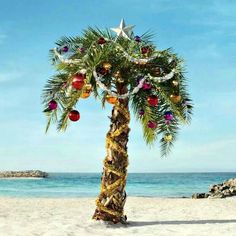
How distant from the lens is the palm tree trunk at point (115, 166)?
12.8 m

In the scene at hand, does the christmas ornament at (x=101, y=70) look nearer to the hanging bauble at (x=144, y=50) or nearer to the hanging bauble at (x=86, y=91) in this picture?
the hanging bauble at (x=86, y=91)

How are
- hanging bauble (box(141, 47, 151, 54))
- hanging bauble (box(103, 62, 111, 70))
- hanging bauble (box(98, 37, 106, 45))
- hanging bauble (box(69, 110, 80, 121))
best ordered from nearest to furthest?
hanging bauble (box(69, 110, 80, 121)), hanging bauble (box(103, 62, 111, 70)), hanging bauble (box(98, 37, 106, 45)), hanging bauble (box(141, 47, 151, 54))

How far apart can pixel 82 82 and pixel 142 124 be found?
2882 millimetres

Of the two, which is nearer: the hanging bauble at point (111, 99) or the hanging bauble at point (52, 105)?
the hanging bauble at point (52, 105)

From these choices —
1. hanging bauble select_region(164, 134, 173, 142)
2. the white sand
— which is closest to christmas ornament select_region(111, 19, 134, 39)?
hanging bauble select_region(164, 134, 173, 142)

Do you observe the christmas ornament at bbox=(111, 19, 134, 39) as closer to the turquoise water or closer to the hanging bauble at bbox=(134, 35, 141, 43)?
the hanging bauble at bbox=(134, 35, 141, 43)

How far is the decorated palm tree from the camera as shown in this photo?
12508mm

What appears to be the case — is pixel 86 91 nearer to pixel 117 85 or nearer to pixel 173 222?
pixel 117 85

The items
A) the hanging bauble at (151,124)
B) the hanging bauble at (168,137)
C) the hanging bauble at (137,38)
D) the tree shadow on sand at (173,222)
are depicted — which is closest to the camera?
the hanging bauble at (151,124)

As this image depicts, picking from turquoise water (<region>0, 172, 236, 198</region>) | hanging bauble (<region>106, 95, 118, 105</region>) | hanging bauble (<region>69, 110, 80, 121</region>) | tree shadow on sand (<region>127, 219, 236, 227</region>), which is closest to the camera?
hanging bauble (<region>69, 110, 80, 121</region>)

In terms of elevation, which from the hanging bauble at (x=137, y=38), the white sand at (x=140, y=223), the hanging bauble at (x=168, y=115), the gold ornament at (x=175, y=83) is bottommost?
the white sand at (x=140, y=223)

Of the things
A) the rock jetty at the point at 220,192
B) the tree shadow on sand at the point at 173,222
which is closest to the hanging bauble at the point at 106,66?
the tree shadow on sand at the point at 173,222

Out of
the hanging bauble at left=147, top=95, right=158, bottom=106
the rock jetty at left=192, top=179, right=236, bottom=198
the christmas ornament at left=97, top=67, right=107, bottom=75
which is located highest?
the christmas ornament at left=97, top=67, right=107, bottom=75

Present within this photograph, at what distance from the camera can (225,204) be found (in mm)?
19844
